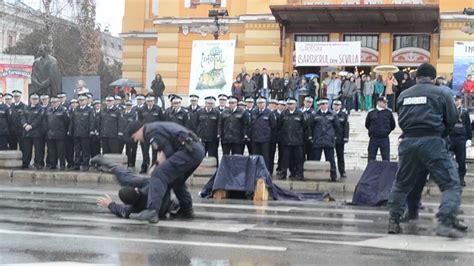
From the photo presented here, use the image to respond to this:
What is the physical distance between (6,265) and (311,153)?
12575 millimetres

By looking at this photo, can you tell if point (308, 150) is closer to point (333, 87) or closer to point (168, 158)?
point (168, 158)

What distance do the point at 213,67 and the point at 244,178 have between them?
44.2 feet

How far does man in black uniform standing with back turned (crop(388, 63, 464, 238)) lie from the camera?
31.6 feet

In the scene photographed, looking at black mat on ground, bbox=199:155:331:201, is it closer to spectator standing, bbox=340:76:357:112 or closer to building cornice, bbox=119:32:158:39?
spectator standing, bbox=340:76:357:112

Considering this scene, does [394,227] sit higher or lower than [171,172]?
lower

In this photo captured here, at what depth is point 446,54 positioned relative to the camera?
3616cm

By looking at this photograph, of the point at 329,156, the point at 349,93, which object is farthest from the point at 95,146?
Answer: the point at 349,93

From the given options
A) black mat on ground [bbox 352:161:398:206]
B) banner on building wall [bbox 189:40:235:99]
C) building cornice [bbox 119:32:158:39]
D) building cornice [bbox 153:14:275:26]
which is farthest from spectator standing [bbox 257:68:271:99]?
black mat on ground [bbox 352:161:398:206]

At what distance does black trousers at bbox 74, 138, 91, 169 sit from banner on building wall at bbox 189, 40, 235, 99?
7610 millimetres

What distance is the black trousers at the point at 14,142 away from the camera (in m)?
Answer: 21.5

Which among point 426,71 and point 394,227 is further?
point 426,71

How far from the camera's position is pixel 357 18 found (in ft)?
121

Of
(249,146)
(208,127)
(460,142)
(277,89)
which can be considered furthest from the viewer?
(277,89)

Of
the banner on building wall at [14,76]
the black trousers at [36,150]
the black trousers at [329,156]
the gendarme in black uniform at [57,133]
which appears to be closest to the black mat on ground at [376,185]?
the black trousers at [329,156]
